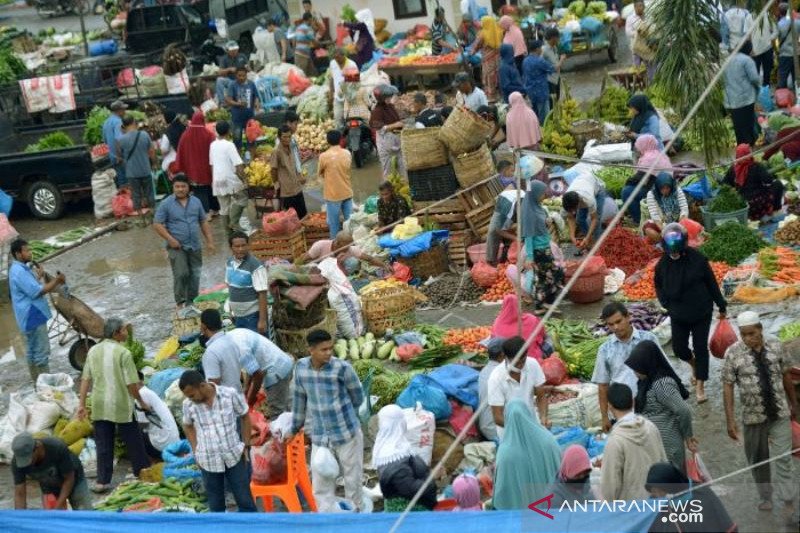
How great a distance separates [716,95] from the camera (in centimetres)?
1339

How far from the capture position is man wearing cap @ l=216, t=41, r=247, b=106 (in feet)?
69.8

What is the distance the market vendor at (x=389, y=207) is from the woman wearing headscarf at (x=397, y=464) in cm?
564

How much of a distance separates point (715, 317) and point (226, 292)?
4972 mm

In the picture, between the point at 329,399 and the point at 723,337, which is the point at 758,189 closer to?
the point at 723,337

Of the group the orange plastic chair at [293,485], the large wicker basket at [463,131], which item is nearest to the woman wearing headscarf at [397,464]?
the orange plastic chair at [293,485]

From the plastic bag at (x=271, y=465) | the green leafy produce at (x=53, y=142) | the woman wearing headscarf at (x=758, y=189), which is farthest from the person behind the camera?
the green leafy produce at (x=53, y=142)

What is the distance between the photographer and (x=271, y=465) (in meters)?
9.62

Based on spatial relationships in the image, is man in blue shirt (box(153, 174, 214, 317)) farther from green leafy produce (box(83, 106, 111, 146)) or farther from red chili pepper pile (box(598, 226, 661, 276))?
green leafy produce (box(83, 106, 111, 146))

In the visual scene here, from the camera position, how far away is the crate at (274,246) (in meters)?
14.9

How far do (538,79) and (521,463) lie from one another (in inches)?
446

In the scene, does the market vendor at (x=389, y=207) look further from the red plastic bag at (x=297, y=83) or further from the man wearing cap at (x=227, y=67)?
the red plastic bag at (x=297, y=83)

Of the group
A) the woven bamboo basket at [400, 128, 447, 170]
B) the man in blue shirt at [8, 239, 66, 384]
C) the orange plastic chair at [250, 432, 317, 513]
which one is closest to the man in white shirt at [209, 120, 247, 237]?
the woven bamboo basket at [400, 128, 447, 170]

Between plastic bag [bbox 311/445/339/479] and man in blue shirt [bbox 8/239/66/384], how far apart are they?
445 cm

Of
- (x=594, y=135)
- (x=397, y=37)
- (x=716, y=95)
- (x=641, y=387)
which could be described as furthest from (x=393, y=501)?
(x=397, y=37)
